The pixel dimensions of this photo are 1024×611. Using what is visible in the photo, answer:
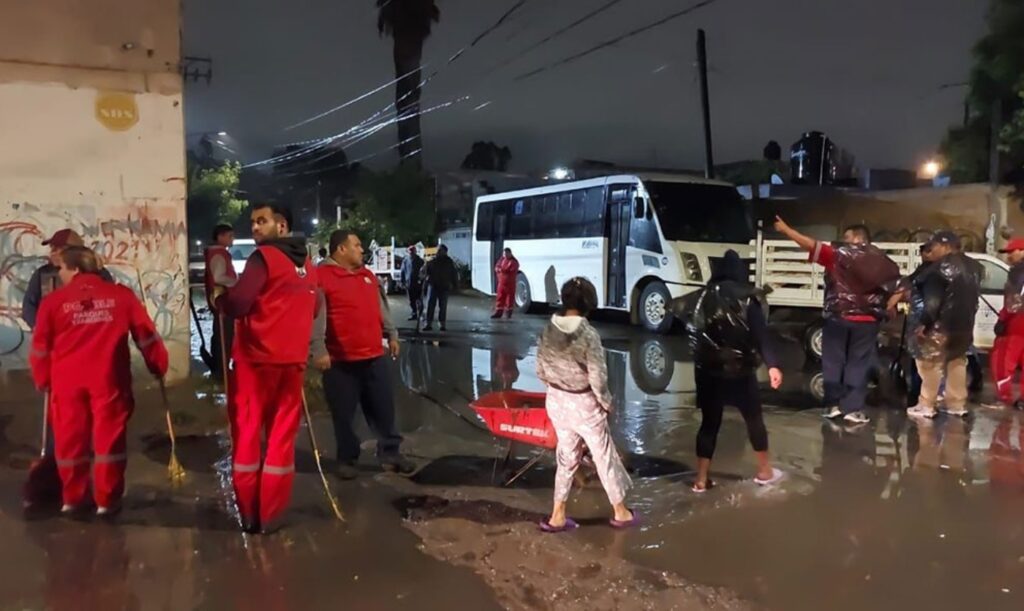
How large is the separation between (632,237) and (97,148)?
1039cm

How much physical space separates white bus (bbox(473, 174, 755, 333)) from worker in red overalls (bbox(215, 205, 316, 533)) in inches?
378

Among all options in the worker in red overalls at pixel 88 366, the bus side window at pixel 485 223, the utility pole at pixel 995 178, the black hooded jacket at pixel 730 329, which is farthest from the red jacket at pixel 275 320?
the utility pole at pixel 995 178

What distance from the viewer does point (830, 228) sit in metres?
24.7

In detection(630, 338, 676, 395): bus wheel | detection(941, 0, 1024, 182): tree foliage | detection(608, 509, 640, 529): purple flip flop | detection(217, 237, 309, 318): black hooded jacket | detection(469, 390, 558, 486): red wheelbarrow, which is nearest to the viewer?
detection(217, 237, 309, 318): black hooded jacket

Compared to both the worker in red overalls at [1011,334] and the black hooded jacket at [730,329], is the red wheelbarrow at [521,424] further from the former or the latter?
the worker in red overalls at [1011,334]

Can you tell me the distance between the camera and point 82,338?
4.83m

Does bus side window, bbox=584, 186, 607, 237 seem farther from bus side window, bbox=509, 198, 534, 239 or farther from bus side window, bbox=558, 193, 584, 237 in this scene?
bus side window, bbox=509, 198, 534, 239

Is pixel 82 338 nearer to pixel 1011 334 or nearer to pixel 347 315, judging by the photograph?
pixel 347 315

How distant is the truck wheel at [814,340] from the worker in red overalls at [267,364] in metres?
8.33

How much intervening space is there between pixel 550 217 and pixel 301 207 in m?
41.7

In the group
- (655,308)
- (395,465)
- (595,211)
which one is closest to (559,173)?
(595,211)

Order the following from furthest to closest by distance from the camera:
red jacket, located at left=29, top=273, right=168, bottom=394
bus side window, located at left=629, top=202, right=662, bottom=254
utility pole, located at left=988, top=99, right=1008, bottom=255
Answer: utility pole, located at left=988, top=99, right=1008, bottom=255 < bus side window, located at left=629, top=202, right=662, bottom=254 < red jacket, located at left=29, top=273, right=168, bottom=394

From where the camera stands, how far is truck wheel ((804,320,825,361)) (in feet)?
37.2

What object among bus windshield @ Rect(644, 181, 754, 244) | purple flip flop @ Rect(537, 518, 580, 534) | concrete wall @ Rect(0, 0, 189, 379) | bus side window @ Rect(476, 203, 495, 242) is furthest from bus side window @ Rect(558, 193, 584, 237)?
purple flip flop @ Rect(537, 518, 580, 534)
